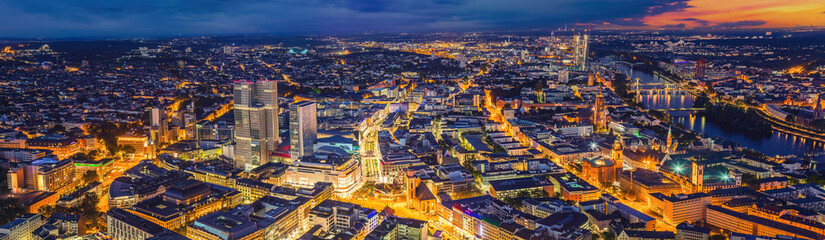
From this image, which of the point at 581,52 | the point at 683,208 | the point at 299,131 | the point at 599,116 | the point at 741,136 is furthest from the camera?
the point at 581,52

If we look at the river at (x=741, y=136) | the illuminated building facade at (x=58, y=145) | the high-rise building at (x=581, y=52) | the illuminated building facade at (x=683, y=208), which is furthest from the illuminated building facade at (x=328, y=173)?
the high-rise building at (x=581, y=52)

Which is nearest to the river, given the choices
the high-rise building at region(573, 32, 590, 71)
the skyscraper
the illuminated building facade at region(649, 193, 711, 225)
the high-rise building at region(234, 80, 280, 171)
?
the illuminated building facade at region(649, 193, 711, 225)

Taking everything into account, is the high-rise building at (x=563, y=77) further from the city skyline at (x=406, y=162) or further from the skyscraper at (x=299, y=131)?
the skyscraper at (x=299, y=131)

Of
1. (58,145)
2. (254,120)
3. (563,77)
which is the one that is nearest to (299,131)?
(254,120)

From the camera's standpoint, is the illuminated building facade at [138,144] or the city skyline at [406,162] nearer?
the city skyline at [406,162]

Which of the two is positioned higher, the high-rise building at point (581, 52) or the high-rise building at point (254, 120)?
the high-rise building at point (581, 52)

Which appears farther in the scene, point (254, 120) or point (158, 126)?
point (158, 126)

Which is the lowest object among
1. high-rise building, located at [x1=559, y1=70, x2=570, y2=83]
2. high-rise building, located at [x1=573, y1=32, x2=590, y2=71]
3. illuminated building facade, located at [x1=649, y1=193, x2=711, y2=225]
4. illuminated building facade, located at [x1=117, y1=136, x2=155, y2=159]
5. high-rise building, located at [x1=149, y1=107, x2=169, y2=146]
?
illuminated building facade, located at [x1=649, y1=193, x2=711, y2=225]

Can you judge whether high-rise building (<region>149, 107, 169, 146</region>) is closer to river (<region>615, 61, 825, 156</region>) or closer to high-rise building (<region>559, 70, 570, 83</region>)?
river (<region>615, 61, 825, 156</region>)

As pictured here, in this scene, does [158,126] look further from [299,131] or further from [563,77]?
[563,77]
